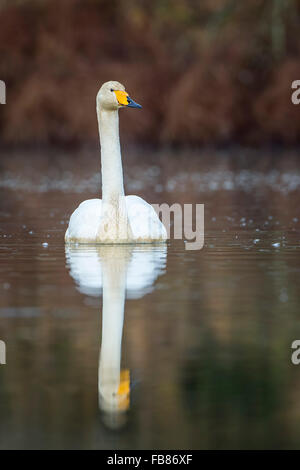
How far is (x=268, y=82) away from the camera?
32281mm

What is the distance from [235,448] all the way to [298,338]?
1644mm

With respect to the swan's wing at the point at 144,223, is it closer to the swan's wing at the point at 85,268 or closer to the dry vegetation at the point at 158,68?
the swan's wing at the point at 85,268

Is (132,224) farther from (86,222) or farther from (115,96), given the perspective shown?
(115,96)

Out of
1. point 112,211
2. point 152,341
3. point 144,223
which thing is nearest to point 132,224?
point 144,223

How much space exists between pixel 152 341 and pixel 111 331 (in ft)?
0.91

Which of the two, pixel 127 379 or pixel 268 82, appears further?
pixel 268 82

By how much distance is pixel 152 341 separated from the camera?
5777 mm

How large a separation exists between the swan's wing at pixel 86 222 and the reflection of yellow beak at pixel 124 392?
4.57m

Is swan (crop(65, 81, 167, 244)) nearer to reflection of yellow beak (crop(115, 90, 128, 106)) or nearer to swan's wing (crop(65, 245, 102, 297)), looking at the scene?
reflection of yellow beak (crop(115, 90, 128, 106))

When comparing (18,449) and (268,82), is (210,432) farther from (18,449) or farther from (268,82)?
(268,82)

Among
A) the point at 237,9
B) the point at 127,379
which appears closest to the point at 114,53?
the point at 237,9

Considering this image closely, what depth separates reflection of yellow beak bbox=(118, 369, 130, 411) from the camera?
15.6 feet

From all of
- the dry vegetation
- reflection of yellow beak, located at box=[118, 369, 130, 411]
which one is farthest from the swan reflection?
the dry vegetation

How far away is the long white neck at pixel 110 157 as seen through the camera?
979 cm
